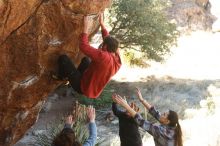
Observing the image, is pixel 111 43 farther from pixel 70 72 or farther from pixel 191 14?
pixel 191 14

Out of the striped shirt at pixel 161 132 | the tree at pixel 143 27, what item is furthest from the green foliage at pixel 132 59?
the striped shirt at pixel 161 132

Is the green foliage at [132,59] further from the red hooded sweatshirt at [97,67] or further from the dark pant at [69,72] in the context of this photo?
the red hooded sweatshirt at [97,67]

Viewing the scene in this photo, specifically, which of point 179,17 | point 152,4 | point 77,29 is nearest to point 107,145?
point 77,29

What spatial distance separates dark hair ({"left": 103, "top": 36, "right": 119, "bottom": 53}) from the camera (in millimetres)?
6626

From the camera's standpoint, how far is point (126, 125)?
664cm

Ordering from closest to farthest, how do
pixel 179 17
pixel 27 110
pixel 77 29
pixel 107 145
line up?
→ pixel 77 29, pixel 27 110, pixel 107 145, pixel 179 17

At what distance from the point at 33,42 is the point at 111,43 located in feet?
5.40

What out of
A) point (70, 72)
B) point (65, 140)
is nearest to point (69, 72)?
point (70, 72)

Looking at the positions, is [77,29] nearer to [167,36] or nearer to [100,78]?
[100,78]

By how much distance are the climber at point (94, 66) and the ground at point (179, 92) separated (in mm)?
4089

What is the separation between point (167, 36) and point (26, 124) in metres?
11.8

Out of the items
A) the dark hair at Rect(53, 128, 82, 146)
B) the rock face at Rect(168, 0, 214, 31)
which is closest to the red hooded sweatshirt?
the dark hair at Rect(53, 128, 82, 146)

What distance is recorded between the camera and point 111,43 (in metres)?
6.65

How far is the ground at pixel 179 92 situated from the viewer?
39.8ft
